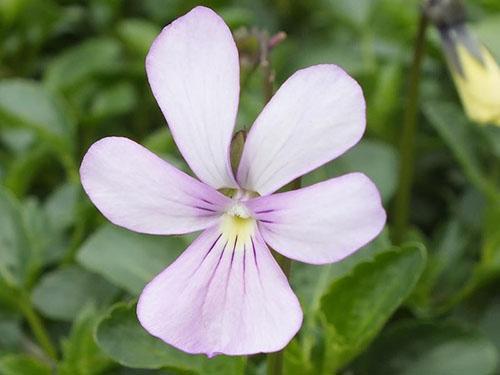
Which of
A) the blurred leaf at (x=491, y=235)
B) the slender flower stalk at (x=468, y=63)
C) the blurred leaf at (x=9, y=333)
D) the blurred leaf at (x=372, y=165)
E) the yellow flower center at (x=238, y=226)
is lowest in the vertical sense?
the blurred leaf at (x=9, y=333)

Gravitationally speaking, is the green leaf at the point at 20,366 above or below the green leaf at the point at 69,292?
above

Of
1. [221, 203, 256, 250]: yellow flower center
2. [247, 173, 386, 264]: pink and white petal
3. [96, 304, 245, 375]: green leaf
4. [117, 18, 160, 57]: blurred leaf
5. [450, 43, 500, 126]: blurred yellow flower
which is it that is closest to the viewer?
[247, 173, 386, 264]: pink and white petal

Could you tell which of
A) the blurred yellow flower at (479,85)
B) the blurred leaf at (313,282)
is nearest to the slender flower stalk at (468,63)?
the blurred yellow flower at (479,85)

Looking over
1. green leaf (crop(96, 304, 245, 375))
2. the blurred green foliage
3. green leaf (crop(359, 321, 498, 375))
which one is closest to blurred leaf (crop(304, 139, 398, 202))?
the blurred green foliage

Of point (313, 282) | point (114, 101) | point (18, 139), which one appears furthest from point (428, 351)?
point (18, 139)

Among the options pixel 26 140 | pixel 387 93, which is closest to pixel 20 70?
pixel 26 140

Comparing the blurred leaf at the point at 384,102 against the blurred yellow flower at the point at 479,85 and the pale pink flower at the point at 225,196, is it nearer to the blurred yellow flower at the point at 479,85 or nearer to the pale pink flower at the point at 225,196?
the blurred yellow flower at the point at 479,85

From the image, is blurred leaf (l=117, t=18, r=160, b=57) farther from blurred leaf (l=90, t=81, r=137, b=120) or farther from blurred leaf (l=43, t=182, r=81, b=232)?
blurred leaf (l=43, t=182, r=81, b=232)
